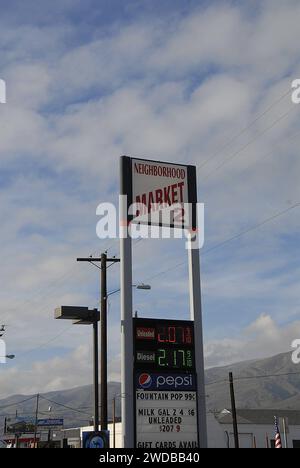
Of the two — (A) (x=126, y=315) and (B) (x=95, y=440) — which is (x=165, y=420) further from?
(A) (x=126, y=315)

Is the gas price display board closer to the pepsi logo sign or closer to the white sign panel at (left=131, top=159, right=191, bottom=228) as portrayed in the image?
the pepsi logo sign

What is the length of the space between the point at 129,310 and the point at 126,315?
0.84 feet

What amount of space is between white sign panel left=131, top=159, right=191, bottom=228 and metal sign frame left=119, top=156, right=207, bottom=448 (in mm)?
229

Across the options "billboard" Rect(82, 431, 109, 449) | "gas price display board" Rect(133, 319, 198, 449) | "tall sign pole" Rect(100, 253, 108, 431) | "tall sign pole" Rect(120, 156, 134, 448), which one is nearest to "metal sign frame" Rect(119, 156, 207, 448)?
"tall sign pole" Rect(120, 156, 134, 448)

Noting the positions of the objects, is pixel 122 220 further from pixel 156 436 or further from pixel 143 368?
pixel 156 436

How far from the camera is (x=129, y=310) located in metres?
22.7

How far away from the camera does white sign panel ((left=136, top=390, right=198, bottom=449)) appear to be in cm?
2188

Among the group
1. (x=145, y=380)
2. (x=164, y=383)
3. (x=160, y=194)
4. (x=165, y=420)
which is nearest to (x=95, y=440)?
(x=165, y=420)

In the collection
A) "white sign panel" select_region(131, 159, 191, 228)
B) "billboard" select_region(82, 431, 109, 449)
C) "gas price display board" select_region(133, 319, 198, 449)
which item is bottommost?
"billboard" select_region(82, 431, 109, 449)

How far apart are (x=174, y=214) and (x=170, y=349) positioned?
17.0 feet
